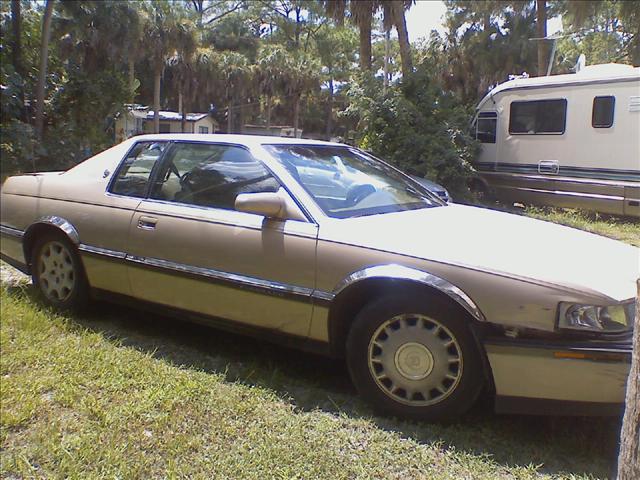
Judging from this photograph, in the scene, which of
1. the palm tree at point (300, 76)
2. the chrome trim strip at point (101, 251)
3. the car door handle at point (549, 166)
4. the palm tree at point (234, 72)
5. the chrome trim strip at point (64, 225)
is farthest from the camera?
the palm tree at point (300, 76)

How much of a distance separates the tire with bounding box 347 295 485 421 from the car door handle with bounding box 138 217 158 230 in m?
1.59

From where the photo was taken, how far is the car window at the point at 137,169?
13.4ft

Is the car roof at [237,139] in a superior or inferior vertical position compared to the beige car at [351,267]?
superior

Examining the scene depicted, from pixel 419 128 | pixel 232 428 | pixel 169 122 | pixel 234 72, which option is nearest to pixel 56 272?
pixel 232 428

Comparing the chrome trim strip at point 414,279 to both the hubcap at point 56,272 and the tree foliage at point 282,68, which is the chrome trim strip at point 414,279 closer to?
the hubcap at point 56,272

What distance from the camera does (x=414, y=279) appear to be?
277cm

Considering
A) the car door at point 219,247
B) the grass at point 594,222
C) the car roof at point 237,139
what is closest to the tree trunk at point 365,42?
the grass at point 594,222

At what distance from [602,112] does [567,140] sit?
0.78 meters

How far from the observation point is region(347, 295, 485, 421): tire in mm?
2738

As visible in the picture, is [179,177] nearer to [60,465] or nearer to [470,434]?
[60,465]

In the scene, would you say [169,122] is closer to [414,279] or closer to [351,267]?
[351,267]

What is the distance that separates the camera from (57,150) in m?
15.7

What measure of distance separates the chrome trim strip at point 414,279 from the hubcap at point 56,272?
7.78 ft

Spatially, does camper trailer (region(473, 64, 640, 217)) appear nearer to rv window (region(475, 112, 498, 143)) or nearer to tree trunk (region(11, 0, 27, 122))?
rv window (region(475, 112, 498, 143))
